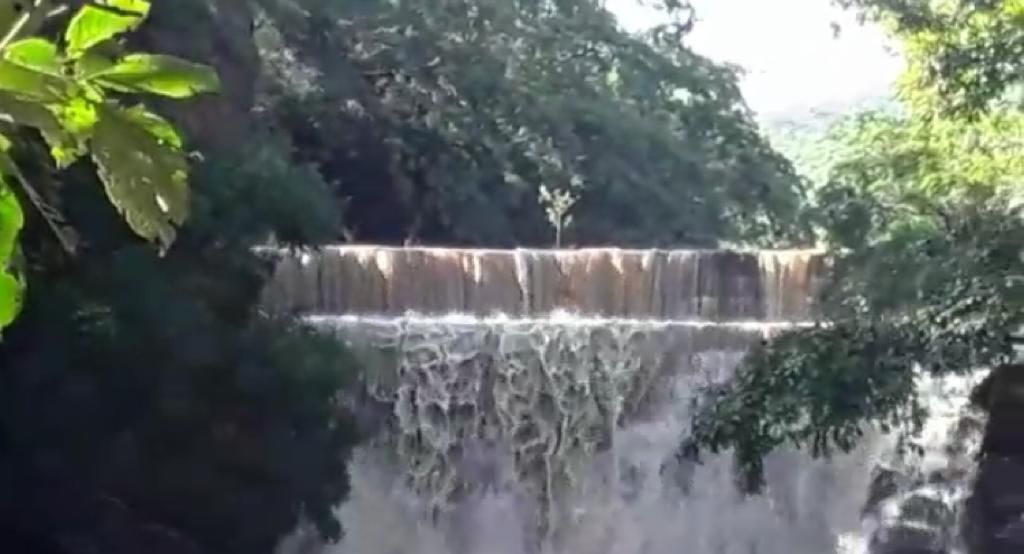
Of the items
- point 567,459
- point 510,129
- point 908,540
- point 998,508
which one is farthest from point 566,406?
point 510,129

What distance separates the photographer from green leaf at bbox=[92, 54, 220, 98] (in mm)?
774

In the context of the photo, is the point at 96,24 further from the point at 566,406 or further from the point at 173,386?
the point at 566,406

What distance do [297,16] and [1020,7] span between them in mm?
4475

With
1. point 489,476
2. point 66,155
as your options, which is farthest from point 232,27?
point 66,155

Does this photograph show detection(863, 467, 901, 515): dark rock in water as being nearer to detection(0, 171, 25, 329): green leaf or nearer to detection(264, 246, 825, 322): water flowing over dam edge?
detection(264, 246, 825, 322): water flowing over dam edge

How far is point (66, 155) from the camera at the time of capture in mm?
792

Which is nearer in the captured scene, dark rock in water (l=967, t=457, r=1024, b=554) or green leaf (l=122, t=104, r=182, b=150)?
green leaf (l=122, t=104, r=182, b=150)

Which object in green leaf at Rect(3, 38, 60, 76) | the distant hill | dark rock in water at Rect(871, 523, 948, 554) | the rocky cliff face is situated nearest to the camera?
green leaf at Rect(3, 38, 60, 76)

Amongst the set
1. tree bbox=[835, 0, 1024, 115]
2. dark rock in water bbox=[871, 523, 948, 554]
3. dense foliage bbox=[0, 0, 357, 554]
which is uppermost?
tree bbox=[835, 0, 1024, 115]

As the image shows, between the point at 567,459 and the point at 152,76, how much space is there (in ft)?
24.1

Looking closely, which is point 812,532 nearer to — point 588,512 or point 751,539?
point 751,539

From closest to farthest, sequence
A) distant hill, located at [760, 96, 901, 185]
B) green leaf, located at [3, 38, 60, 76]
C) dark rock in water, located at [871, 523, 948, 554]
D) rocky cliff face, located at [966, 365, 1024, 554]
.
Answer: green leaf, located at [3, 38, 60, 76], rocky cliff face, located at [966, 365, 1024, 554], dark rock in water, located at [871, 523, 948, 554], distant hill, located at [760, 96, 901, 185]

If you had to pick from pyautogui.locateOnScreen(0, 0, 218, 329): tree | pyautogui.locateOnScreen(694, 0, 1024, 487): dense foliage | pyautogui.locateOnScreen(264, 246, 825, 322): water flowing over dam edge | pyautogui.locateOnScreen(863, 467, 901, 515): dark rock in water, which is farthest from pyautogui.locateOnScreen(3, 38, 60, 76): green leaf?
pyautogui.locateOnScreen(863, 467, 901, 515): dark rock in water

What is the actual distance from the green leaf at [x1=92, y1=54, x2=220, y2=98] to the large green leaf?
0.01 m
